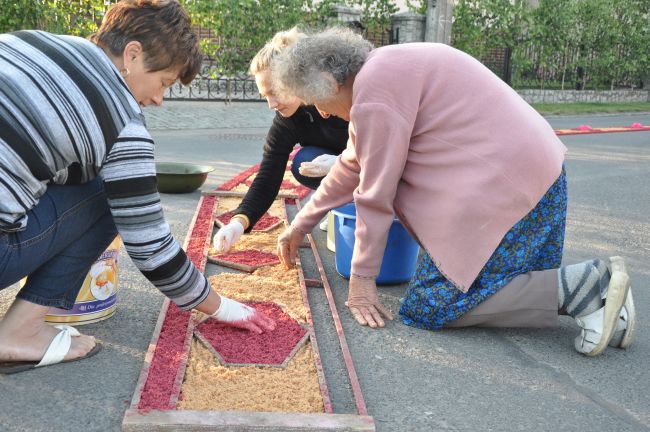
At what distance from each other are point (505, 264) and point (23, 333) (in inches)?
68.8

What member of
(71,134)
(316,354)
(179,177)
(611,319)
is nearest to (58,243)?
(71,134)

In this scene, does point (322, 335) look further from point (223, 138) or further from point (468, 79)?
point (223, 138)

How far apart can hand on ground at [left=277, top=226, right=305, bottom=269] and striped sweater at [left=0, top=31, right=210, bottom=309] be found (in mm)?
1094

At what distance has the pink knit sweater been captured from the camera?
8.49 ft

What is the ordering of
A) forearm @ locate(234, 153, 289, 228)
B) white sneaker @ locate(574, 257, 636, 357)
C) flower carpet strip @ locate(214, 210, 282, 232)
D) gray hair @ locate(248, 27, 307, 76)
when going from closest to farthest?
1. white sneaker @ locate(574, 257, 636, 357)
2. gray hair @ locate(248, 27, 307, 76)
3. forearm @ locate(234, 153, 289, 228)
4. flower carpet strip @ locate(214, 210, 282, 232)

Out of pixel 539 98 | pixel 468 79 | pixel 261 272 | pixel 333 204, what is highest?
pixel 468 79

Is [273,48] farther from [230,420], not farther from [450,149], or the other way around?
[230,420]

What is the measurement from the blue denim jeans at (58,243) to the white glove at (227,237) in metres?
1.08

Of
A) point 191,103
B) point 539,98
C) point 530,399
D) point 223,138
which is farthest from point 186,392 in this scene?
point 539,98

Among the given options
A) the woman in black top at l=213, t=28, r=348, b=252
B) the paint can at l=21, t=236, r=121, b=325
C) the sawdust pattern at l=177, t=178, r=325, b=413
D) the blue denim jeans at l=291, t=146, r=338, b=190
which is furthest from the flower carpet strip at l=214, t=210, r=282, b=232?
the paint can at l=21, t=236, r=121, b=325

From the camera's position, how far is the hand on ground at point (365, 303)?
9.40ft

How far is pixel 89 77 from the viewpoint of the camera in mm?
1997

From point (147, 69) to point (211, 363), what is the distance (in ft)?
3.24

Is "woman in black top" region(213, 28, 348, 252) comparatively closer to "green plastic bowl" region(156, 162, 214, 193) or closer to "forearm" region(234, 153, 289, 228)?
"forearm" region(234, 153, 289, 228)
